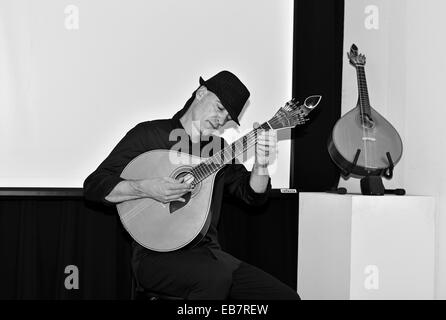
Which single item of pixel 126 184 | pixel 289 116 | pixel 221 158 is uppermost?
pixel 289 116

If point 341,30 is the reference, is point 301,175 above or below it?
below

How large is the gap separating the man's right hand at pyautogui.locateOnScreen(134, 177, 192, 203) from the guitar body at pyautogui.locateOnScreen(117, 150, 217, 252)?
0.16 feet

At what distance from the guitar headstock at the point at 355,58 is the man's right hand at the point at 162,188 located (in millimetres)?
1110

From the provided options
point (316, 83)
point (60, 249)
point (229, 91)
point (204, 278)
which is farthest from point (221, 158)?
point (60, 249)

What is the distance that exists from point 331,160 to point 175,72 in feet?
3.01

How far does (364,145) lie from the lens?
264 centimetres

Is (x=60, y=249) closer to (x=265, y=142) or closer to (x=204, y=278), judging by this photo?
(x=204, y=278)

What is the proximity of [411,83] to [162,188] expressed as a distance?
1.39 metres

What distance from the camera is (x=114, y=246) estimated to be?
284cm

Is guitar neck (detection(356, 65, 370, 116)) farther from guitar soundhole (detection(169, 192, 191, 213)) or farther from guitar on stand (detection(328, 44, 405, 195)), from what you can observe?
guitar soundhole (detection(169, 192, 191, 213))

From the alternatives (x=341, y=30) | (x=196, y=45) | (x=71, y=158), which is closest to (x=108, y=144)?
(x=71, y=158)

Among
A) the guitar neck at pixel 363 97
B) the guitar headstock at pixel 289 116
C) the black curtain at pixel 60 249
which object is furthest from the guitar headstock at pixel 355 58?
the black curtain at pixel 60 249

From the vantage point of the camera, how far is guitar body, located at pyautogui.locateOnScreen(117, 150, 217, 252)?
2229mm
